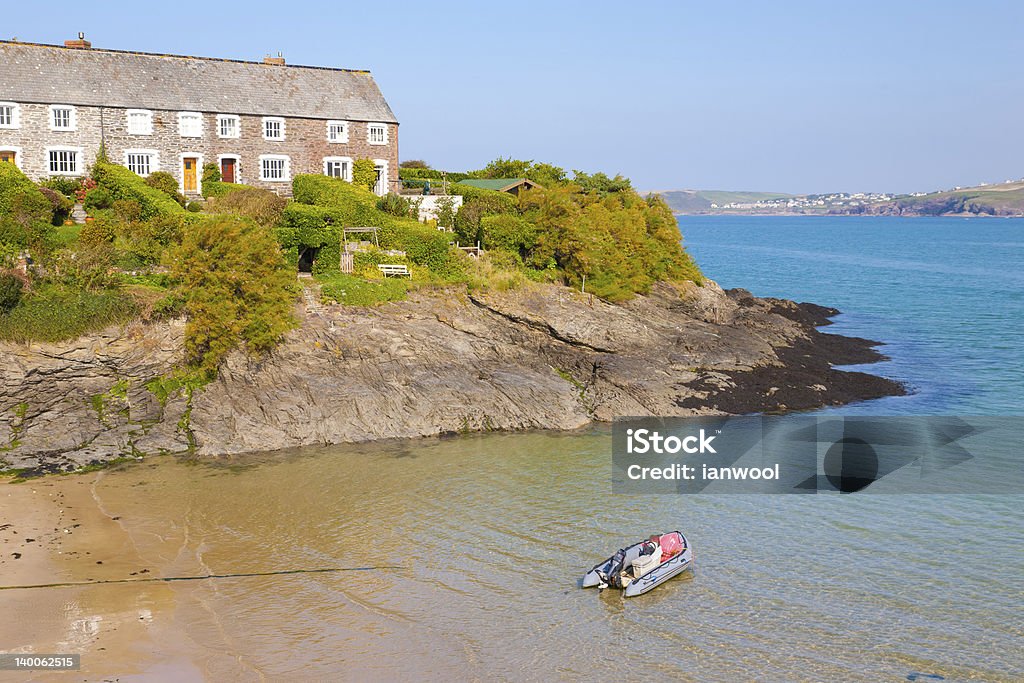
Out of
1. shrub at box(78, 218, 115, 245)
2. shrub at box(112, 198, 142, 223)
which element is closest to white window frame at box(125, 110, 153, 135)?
shrub at box(112, 198, 142, 223)

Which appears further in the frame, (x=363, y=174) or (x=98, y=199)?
(x=363, y=174)

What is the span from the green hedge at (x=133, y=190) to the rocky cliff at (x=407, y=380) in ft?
34.6

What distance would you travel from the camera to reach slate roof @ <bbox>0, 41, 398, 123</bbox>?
150 ft

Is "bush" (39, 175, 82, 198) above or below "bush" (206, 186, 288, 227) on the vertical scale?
above

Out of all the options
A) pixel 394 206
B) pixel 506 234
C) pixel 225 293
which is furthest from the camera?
pixel 394 206

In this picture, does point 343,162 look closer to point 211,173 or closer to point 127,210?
point 211,173

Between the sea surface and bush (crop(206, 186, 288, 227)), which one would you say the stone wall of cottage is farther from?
the sea surface

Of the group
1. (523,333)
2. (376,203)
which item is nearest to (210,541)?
(523,333)

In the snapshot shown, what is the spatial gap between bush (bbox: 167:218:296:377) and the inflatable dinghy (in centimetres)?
1682

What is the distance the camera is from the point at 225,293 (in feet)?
110

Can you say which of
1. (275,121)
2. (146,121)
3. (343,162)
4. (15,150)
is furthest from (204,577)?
(343,162)

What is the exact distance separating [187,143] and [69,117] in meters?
5.58

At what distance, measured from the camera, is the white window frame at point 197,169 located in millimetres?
48281

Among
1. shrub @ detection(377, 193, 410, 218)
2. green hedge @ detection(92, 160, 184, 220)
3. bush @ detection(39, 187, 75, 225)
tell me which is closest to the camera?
bush @ detection(39, 187, 75, 225)
